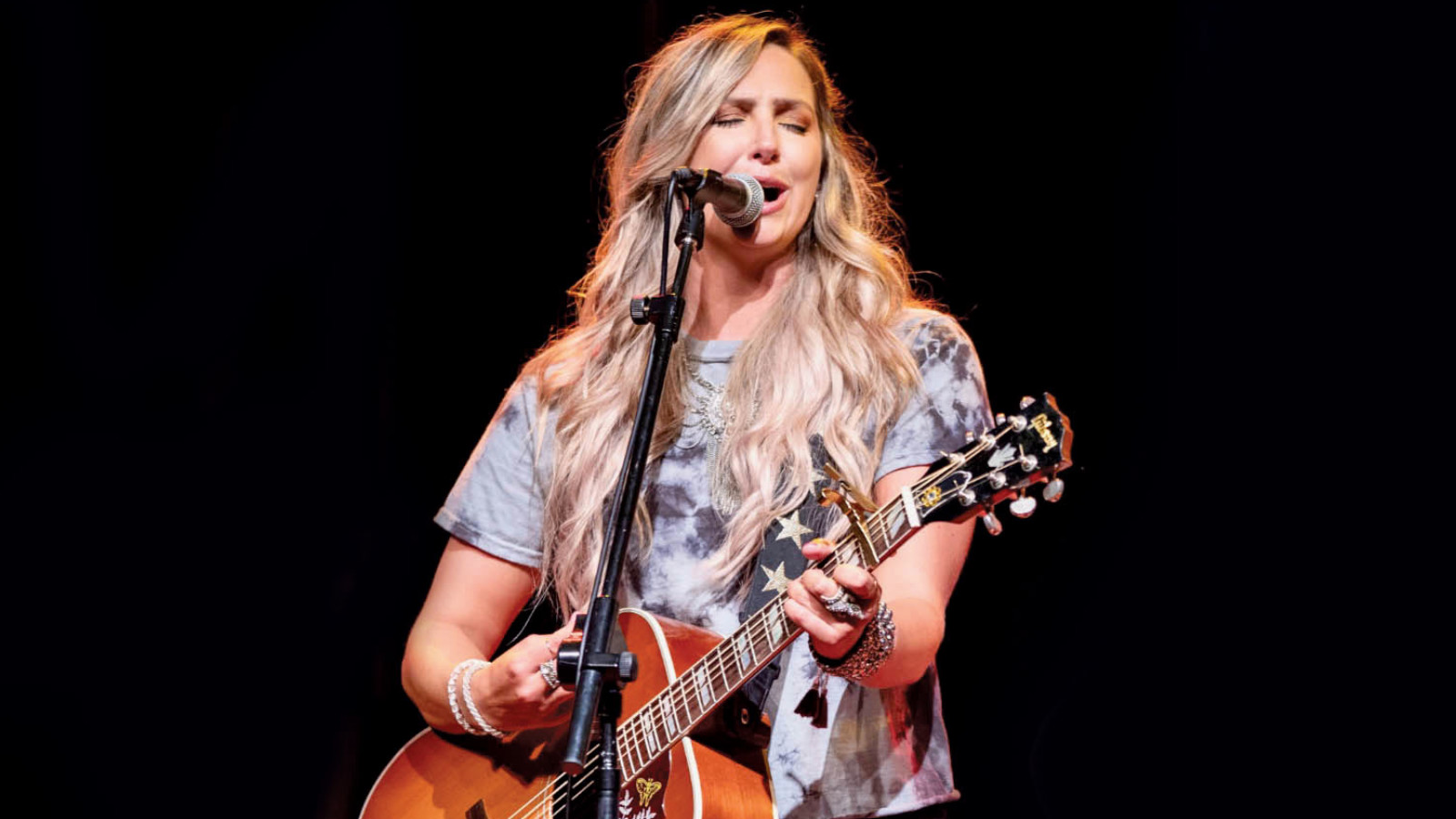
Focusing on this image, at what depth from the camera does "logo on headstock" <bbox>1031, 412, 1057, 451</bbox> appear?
149 centimetres

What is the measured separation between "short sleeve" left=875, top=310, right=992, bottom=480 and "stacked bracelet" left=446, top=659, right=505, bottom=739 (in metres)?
0.78

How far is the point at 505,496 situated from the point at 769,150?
2.79 ft

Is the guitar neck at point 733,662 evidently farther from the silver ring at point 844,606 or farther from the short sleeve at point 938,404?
the short sleeve at point 938,404

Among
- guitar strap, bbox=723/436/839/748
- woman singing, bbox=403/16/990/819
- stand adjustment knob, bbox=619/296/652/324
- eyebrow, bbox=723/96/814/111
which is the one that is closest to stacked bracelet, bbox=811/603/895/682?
woman singing, bbox=403/16/990/819

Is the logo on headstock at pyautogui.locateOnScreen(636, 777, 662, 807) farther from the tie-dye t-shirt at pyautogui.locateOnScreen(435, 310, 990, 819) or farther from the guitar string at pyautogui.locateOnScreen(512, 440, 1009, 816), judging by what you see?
the tie-dye t-shirt at pyautogui.locateOnScreen(435, 310, 990, 819)

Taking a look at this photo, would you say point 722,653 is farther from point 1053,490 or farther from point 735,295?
point 735,295

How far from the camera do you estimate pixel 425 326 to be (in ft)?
10.7

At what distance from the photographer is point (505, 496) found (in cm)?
240

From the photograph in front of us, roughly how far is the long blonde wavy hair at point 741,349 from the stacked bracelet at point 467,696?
9.7 inches

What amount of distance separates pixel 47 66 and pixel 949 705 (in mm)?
2643

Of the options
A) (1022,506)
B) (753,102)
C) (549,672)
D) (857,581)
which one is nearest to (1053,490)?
(1022,506)

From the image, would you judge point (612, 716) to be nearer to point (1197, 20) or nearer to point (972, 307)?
point (972, 307)

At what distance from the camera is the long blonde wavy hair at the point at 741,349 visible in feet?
6.78

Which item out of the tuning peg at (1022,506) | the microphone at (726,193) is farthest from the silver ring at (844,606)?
the microphone at (726,193)
